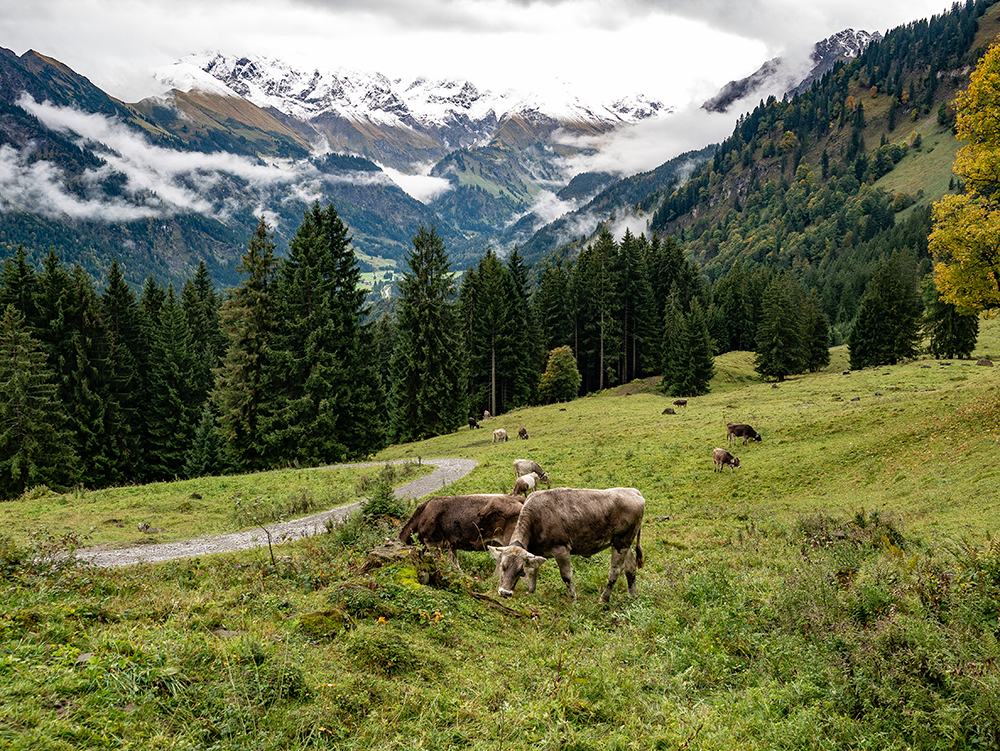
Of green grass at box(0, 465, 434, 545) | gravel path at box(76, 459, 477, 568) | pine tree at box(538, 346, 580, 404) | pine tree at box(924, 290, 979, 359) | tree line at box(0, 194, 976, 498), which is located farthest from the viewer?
pine tree at box(538, 346, 580, 404)

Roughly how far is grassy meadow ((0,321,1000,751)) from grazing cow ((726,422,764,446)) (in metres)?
11.8

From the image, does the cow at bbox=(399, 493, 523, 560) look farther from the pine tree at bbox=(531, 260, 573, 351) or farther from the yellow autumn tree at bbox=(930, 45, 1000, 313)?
the pine tree at bbox=(531, 260, 573, 351)

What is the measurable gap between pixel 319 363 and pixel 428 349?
596 inches

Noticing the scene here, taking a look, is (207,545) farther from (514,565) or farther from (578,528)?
(578,528)

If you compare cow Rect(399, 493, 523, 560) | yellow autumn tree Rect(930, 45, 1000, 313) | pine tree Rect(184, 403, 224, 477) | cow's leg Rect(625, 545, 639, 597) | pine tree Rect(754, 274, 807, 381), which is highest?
yellow autumn tree Rect(930, 45, 1000, 313)

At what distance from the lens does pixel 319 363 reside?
36.9 m

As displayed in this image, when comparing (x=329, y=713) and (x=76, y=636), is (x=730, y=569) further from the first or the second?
(x=76, y=636)

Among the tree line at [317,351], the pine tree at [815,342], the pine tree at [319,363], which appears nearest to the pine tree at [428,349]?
the tree line at [317,351]

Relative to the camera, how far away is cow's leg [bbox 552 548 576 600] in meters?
10.6

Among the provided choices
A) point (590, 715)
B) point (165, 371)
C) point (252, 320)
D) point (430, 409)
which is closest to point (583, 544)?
point (590, 715)

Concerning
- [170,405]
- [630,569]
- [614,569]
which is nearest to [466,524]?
[614,569]

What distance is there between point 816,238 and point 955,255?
7541 inches

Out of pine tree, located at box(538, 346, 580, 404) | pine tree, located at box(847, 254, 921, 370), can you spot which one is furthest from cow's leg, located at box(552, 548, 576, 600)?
pine tree, located at box(847, 254, 921, 370)

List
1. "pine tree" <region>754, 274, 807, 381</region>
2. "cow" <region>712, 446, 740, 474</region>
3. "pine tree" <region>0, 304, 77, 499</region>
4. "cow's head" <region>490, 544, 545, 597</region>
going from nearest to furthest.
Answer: "cow's head" <region>490, 544, 545, 597</region>
"cow" <region>712, 446, 740, 474</region>
"pine tree" <region>0, 304, 77, 499</region>
"pine tree" <region>754, 274, 807, 381</region>
